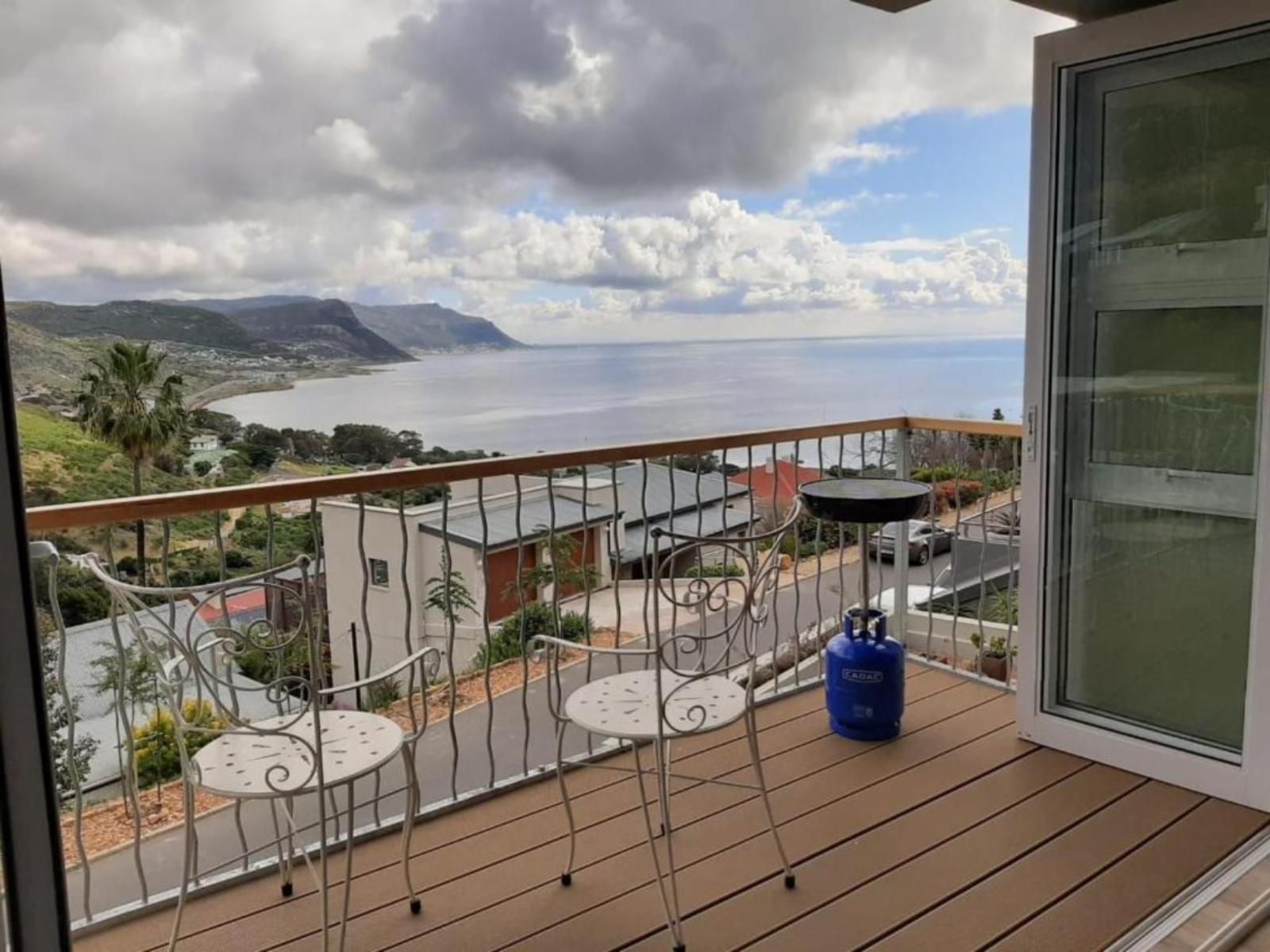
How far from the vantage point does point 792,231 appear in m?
12.9

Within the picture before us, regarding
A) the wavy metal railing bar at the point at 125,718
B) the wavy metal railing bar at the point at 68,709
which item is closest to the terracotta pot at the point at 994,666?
the wavy metal railing bar at the point at 125,718

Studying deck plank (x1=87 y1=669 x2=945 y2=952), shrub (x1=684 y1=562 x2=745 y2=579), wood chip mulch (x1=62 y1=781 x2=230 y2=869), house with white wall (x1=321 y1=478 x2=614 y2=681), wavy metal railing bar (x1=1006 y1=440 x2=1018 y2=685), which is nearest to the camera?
deck plank (x1=87 y1=669 x2=945 y2=952)

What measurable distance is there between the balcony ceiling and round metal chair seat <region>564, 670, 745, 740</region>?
1.97 m

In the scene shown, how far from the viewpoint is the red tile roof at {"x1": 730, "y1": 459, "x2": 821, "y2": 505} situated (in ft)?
11.4

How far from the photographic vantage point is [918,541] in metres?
4.12

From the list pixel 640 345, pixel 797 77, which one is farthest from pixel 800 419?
pixel 797 77

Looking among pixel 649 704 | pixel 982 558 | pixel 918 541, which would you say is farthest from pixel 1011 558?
pixel 649 704

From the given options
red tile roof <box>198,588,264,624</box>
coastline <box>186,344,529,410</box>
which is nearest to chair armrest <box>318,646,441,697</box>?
red tile roof <box>198,588,264,624</box>

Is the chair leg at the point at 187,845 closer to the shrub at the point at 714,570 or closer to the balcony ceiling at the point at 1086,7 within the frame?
the shrub at the point at 714,570

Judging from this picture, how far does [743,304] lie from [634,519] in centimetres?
787

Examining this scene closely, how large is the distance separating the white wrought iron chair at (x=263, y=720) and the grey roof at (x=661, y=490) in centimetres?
135

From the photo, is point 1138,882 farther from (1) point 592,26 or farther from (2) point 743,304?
(1) point 592,26

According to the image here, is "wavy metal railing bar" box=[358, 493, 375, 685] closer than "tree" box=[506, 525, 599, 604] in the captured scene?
Yes

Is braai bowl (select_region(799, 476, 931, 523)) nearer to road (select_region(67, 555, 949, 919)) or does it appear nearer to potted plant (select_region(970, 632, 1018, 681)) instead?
road (select_region(67, 555, 949, 919))
